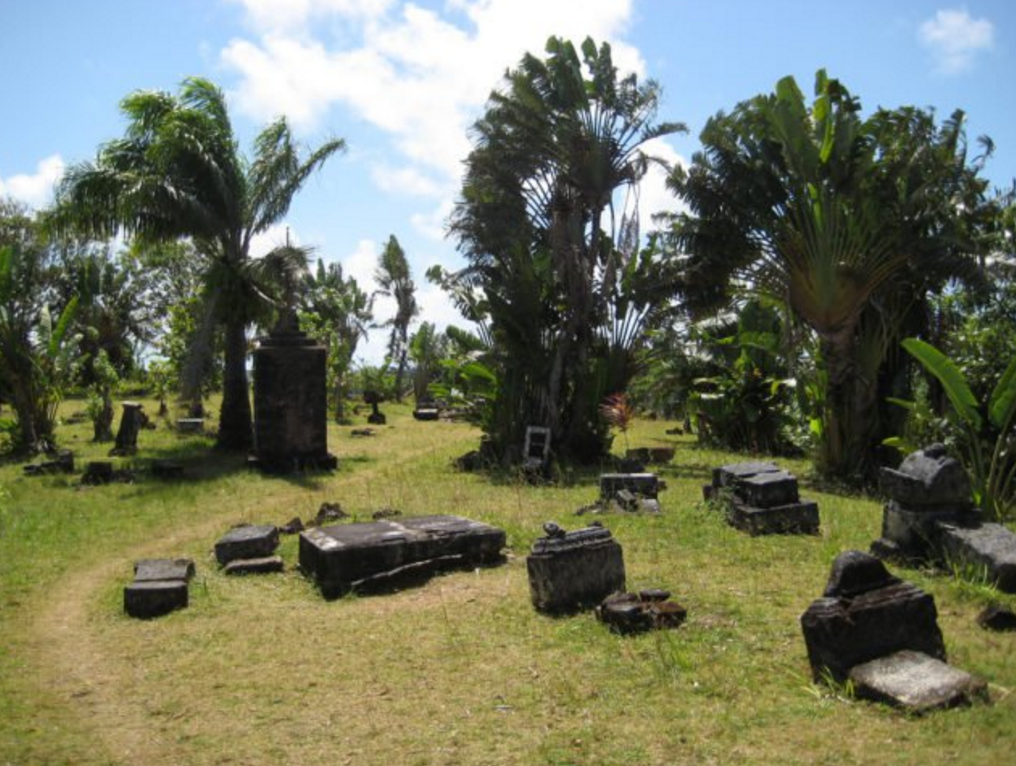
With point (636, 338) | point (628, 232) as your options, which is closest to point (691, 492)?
point (636, 338)

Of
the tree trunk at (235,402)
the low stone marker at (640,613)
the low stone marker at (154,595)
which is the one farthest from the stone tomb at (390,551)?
the tree trunk at (235,402)

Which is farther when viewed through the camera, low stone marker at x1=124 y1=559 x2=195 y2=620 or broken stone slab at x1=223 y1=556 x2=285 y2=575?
broken stone slab at x1=223 y1=556 x2=285 y2=575

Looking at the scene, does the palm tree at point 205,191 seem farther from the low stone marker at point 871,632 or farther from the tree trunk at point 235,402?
the low stone marker at point 871,632

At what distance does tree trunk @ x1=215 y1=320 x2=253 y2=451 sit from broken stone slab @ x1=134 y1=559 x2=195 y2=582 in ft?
29.5

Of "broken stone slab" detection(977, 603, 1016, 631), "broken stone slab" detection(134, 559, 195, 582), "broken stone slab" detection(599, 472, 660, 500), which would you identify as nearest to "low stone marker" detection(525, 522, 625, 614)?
"broken stone slab" detection(977, 603, 1016, 631)

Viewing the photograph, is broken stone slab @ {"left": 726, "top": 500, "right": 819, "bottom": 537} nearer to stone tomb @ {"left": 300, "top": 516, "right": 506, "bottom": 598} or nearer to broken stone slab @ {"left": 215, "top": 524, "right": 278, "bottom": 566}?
stone tomb @ {"left": 300, "top": 516, "right": 506, "bottom": 598}

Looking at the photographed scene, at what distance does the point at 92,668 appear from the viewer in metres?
6.26

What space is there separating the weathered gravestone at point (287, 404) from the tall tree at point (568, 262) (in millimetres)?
3084

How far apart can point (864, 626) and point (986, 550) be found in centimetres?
243

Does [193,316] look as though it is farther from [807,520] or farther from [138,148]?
[807,520]

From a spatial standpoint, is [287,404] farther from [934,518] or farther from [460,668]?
[934,518]

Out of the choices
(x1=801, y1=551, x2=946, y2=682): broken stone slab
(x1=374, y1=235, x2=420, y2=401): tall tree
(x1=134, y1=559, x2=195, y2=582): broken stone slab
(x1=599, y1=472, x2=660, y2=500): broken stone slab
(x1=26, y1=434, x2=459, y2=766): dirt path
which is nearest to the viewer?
(x1=26, y1=434, x2=459, y2=766): dirt path

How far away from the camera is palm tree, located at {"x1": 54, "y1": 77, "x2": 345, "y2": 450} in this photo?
15898 mm

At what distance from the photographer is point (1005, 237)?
17.0 meters
